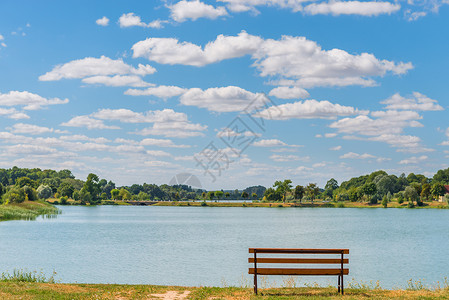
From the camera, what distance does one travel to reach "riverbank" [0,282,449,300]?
56.4 ft

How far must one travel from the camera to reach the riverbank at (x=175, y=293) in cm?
1719

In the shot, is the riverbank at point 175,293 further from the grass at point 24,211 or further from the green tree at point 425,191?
the green tree at point 425,191

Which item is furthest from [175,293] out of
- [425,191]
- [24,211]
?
[425,191]

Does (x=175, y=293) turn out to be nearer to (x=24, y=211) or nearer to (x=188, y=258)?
(x=188, y=258)

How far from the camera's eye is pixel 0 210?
91625mm

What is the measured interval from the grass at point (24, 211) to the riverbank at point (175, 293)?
79.2 meters

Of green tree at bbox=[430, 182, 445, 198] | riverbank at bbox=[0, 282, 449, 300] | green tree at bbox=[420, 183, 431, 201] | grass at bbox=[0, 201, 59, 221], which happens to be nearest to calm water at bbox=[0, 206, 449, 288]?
riverbank at bbox=[0, 282, 449, 300]

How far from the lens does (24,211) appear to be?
104m

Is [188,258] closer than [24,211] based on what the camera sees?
Yes

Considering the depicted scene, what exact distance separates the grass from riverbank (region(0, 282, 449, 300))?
3119 inches

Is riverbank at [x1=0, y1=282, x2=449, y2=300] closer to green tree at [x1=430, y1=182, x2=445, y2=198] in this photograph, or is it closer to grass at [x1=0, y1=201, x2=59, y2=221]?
grass at [x1=0, y1=201, x2=59, y2=221]

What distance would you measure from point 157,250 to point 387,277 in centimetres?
2443

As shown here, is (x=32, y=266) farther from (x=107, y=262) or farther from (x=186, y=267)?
(x=186, y=267)

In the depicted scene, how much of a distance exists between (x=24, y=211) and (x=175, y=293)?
96.4m
